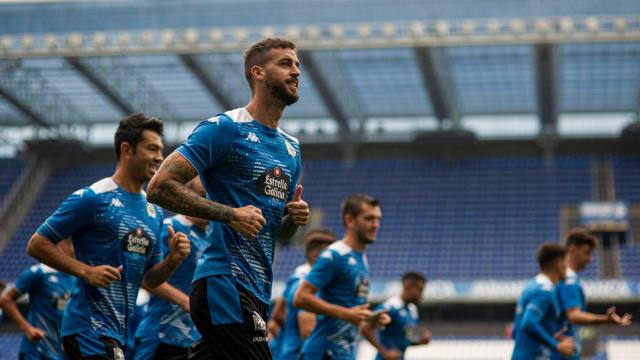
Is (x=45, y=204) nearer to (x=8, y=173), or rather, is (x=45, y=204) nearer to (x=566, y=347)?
(x=8, y=173)

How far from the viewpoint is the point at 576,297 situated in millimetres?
9242

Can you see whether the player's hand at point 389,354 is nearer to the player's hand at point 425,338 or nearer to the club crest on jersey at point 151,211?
the player's hand at point 425,338

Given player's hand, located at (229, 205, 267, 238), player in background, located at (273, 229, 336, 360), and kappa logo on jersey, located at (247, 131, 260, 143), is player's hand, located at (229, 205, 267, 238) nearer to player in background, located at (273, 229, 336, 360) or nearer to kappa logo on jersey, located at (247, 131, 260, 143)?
kappa logo on jersey, located at (247, 131, 260, 143)

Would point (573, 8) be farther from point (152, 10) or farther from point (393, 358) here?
point (393, 358)

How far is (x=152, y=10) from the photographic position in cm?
2980

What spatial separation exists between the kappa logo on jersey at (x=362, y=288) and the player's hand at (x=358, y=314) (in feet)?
2.86

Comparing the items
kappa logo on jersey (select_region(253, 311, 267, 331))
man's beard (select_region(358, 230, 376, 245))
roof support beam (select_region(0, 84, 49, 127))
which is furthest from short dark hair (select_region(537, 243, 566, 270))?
roof support beam (select_region(0, 84, 49, 127))

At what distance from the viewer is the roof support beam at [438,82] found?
27.9 metres

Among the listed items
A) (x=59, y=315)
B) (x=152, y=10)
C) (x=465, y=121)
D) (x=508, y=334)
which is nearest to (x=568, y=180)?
(x=465, y=121)

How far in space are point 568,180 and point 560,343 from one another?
75.3 ft

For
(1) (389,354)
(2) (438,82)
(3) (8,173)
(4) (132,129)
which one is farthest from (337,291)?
(3) (8,173)

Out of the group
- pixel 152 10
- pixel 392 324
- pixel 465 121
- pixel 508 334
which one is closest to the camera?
pixel 392 324

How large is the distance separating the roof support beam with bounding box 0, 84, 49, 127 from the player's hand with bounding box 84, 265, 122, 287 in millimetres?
26629

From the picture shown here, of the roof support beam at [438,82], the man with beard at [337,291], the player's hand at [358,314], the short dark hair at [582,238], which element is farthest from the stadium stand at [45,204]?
the player's hand at [358,314]
